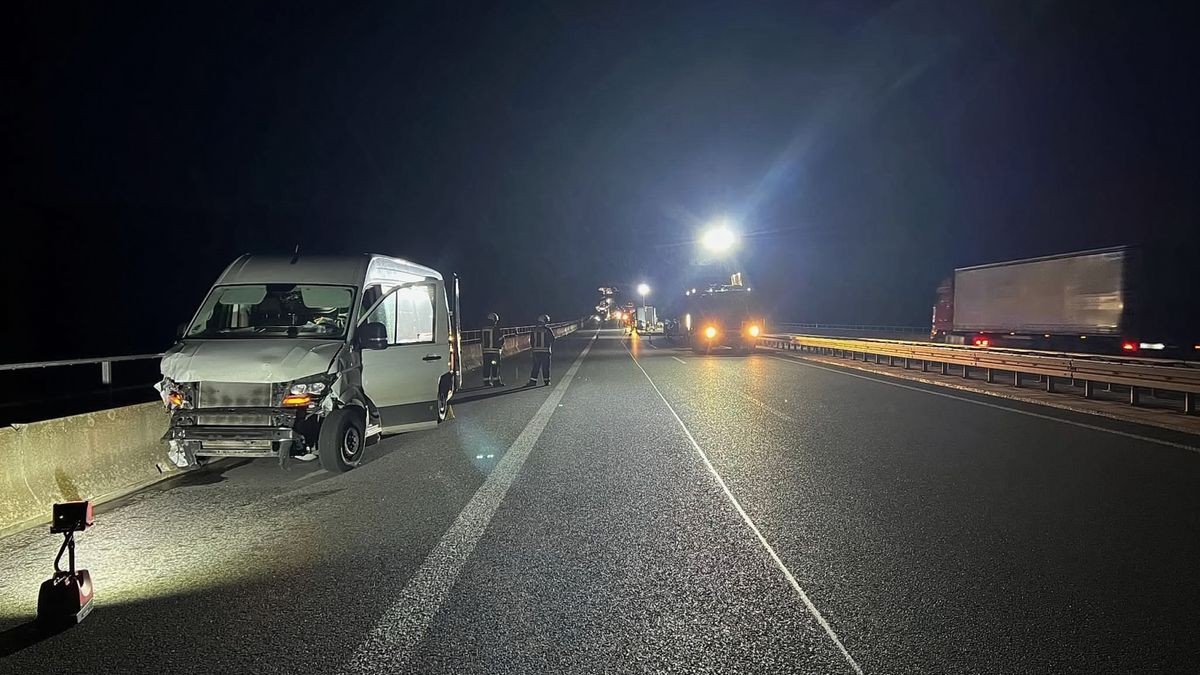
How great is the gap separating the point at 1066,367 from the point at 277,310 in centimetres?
1504

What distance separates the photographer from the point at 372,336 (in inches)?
364

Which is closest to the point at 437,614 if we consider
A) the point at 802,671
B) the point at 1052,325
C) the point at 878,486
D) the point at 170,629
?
the point at 170,629

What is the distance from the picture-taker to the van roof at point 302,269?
959 cm

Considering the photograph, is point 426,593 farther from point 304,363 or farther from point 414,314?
point 414,314

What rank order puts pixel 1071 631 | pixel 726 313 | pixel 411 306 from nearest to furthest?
pixel 1071 631 → pixel 411 306 → pixel 726 313

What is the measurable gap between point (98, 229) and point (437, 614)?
4032 inches

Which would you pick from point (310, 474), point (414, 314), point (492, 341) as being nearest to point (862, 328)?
point (492, 341)

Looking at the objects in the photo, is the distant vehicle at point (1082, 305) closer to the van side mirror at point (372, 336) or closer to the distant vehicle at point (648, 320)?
the van side mirror at point (372, 336)

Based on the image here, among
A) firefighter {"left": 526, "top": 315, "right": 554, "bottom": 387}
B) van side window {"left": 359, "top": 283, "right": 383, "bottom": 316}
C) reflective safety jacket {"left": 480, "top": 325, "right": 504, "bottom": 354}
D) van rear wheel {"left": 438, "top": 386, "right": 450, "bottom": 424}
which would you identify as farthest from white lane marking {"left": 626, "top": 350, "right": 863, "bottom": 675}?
reflective safety jacket {"left": 480, "top": 325, "right": 504, "bottom": 354}

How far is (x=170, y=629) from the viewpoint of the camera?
4.43 metres

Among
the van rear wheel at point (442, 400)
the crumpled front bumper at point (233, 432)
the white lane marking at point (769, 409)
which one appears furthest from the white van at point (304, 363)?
the white lane marking at point (769, 409)

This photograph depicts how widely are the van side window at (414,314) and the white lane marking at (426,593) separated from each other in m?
3.08

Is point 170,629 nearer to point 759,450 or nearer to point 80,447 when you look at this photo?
point 80,447

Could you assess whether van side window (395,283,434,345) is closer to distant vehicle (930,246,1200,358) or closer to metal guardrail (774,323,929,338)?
distant vehicle (930,246,1200,358)
